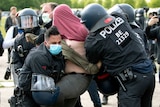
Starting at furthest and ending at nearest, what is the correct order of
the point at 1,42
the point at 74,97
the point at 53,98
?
1. the point at 1,42
2. the point at 74,97
3. the point at 53,98

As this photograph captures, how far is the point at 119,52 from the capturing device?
4.22 m

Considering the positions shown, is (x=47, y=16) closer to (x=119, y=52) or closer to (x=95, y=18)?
(x=95, y=18)

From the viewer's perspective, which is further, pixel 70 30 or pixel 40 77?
pixel 70 30

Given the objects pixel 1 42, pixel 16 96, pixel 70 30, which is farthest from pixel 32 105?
pixel 1 42

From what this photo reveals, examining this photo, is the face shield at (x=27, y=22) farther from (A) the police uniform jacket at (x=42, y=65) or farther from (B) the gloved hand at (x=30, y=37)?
(A) the police uniform jacket at (x=42, y=65)

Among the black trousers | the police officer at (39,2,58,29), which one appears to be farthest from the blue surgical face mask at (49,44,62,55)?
the police officer at (39,2,58,29)

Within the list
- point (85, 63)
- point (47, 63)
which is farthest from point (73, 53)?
point (47, 63)

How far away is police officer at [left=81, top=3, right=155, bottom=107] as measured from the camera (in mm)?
4215

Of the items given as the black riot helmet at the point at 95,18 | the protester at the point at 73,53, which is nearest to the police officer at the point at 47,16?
the protester at the point at 73,53

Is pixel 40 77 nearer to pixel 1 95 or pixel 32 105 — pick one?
pixel 32 105

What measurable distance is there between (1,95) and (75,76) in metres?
4.24

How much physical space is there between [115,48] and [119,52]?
6cm

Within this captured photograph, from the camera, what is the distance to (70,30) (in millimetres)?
4395

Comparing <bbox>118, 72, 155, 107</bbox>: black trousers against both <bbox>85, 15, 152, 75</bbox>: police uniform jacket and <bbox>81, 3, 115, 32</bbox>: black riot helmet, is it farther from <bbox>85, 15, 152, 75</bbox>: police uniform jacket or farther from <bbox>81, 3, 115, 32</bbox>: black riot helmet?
<bbox>81, 3, 115, 32</bbox>: black riot helmet
